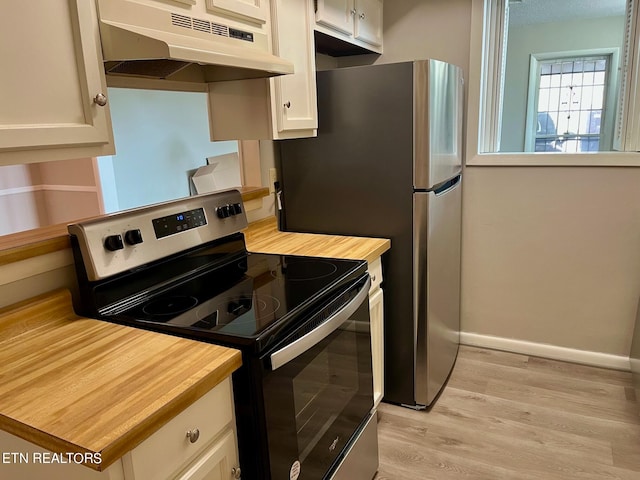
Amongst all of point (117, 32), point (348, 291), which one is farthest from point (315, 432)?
point (117, 32)

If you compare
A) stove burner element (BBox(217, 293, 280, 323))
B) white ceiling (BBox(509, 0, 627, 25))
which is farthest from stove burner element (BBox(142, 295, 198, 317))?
white ceiling (BBox(509, 0, 627, 25))

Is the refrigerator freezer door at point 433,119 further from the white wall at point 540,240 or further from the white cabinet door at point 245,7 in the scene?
the white cabinet door at point 245,7

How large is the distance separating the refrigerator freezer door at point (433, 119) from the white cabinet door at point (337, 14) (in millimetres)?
467

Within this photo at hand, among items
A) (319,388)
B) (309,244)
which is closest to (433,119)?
(309,244)

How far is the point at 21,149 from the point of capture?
3.44ft

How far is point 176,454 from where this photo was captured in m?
1.01

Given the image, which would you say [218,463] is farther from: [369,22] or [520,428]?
[369,22]

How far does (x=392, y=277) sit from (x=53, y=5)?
1.68 metres

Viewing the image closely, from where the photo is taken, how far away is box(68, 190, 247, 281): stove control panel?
53.4 inches

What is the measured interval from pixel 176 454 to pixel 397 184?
150 centimetres

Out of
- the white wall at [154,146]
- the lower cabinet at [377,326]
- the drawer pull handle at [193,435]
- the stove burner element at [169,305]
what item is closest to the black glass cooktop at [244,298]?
the stove burner element at [169,305]

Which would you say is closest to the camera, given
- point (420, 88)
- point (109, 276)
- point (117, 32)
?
point (117, 32)

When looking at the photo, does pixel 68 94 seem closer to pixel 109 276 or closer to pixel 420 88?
pixel 109 276

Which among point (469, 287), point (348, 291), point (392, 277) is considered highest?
point (348, 291)
